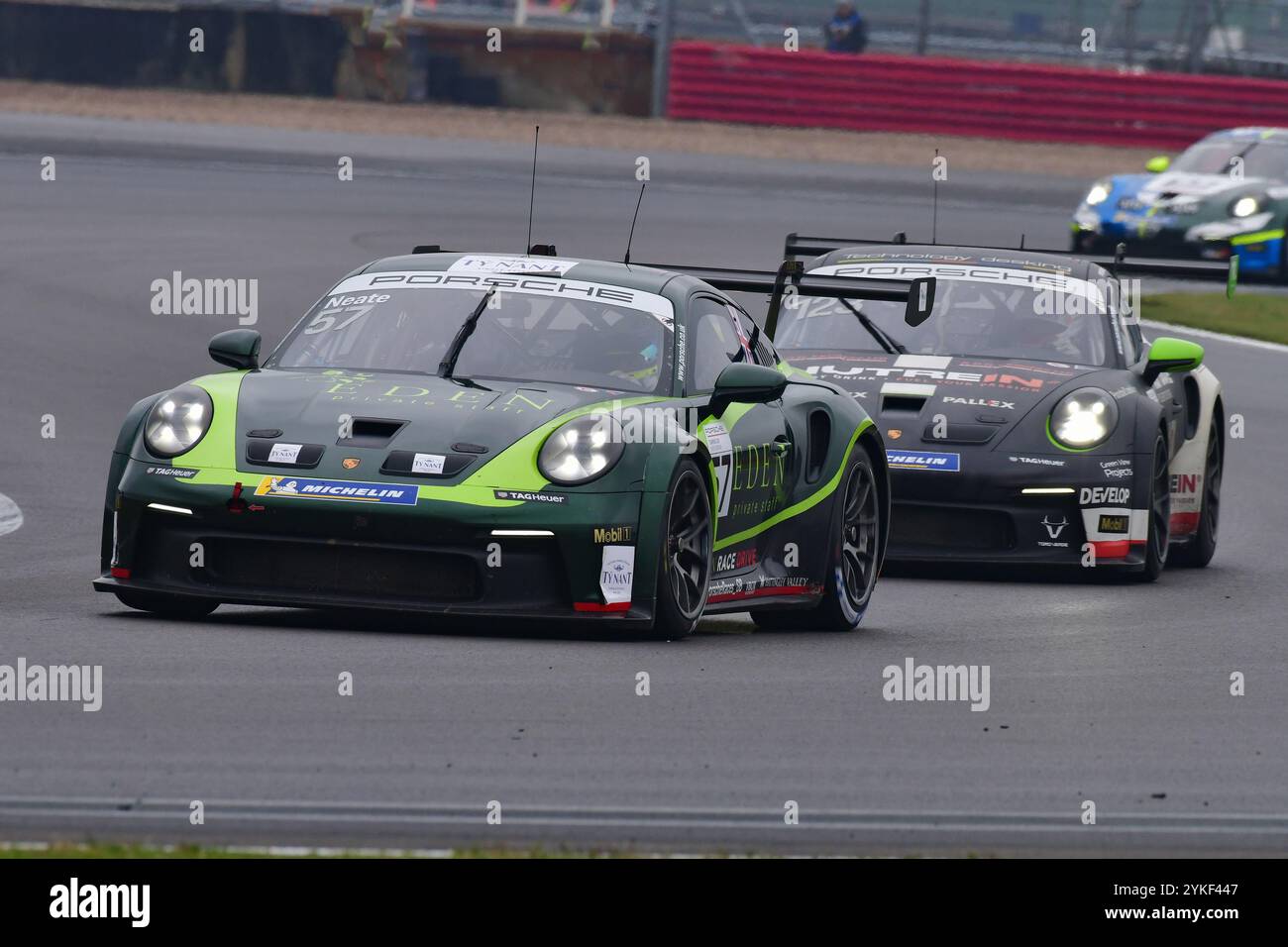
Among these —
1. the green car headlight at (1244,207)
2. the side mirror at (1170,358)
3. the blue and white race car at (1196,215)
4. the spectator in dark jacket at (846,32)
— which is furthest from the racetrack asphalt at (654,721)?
the spectator in dark jacket at (846,32)

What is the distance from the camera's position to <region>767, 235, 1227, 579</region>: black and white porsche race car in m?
11.2

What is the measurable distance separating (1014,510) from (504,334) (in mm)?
3185

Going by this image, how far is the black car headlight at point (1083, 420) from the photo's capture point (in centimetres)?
1128

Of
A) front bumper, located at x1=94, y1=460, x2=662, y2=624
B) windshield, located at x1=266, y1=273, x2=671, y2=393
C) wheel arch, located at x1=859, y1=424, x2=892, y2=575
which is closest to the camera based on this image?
front bumper, located at x1=94, y1=460, x2=662, y2=624

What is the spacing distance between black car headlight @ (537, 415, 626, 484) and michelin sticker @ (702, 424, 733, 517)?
547 millimetres

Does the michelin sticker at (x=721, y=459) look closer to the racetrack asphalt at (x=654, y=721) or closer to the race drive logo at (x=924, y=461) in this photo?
the racetrack asphalt at (x=654, y=721)

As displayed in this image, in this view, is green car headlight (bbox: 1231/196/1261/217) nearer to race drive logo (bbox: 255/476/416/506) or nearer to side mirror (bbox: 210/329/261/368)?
side mirror (bbox: 210/329/261/368)

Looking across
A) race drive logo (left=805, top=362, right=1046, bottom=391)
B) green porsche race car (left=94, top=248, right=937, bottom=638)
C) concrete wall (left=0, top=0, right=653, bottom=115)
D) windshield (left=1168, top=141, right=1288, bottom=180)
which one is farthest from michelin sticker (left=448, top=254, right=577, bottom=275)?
concrete wall (left=0, top=0, right=653, bottom=115)

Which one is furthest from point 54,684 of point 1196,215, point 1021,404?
point 1196,215

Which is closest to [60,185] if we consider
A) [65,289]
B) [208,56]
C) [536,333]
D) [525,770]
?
[65,289]
